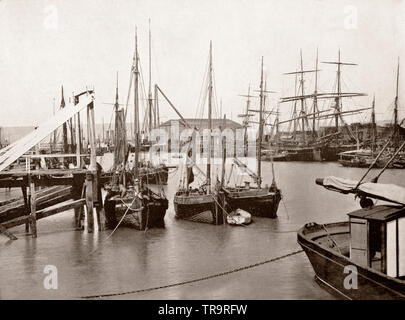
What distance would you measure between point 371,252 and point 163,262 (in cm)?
890

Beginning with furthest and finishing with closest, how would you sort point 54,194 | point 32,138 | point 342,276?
point 54,194 < point 32,138 < point 342,276

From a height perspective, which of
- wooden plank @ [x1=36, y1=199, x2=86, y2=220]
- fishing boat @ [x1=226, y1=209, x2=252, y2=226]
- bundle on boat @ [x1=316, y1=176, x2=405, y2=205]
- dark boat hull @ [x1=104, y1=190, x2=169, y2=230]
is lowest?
fishing boat @ [x1=226, y1=209, x2=252, y2=226]

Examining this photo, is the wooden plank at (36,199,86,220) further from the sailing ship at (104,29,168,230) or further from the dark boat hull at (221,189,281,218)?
the dark boat hull at (221,189,281,218)

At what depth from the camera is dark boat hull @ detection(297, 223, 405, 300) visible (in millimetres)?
10031

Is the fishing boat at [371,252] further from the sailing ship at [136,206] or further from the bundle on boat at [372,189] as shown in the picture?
the sailing ship at [136,206]

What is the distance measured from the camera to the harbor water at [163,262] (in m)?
13.8

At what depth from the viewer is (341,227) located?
15852 mm

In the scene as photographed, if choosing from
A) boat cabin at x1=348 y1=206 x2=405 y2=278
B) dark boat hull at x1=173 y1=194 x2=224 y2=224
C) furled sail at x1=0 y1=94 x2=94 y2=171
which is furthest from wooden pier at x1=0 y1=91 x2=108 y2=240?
boat cabin at x1=348 y1=206 x2=405 y2=278

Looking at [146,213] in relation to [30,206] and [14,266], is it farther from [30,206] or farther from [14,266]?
[14,266]

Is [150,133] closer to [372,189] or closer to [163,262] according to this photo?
[163,262]

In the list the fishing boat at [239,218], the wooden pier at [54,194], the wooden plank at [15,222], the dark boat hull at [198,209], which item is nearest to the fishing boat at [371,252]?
the wooden pier at [54,194]

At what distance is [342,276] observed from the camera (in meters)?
12.0

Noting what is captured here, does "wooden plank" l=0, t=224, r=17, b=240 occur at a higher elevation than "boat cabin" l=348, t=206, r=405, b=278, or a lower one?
lower

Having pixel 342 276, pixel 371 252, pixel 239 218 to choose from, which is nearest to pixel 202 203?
pixel 239 218
